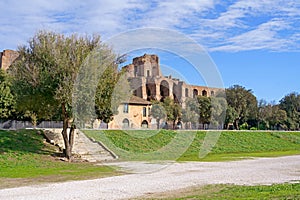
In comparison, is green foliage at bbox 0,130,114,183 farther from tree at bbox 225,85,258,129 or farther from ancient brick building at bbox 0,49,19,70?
tree at bbox 225,85,258,129

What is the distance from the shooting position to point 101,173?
25141 millimetres

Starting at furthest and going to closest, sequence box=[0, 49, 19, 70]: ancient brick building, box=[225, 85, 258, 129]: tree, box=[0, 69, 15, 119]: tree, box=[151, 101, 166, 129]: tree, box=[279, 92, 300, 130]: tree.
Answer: box=[279, 92, 300, 130]: tree, box=[225, 85, 258, 129]: tree, box=[0, 49, 19, 70]: ancient brick building, box=[151, 101, 166, 129]: tree, box=[0, 69, 15, 119]: tree

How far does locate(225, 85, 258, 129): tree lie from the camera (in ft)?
333

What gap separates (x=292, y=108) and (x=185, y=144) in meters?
85.9

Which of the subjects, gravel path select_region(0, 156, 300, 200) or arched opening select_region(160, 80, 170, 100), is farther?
arched opening select_region(160, 80, 170, 100)

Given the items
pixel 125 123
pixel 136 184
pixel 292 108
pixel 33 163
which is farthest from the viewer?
pixel 292 108

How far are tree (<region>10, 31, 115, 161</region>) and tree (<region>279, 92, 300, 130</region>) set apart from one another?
3687 inches

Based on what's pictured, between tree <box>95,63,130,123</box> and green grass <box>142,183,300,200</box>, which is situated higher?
tree <box>95,63,130,123</box>

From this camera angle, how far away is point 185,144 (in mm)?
46531

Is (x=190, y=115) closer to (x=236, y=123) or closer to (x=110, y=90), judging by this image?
(x=110, y=90)

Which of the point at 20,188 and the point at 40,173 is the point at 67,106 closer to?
the point at 40,173

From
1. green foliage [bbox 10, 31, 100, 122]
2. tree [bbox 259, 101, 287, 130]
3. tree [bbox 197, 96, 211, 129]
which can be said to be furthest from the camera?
tree [bbox 259, 101, 287, 130]

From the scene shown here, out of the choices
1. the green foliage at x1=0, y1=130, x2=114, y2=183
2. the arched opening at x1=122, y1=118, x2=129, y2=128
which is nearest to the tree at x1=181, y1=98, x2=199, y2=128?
the arched opening at x1=122, y1=118, x2=129, y2=128

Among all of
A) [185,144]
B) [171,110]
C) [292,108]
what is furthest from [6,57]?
[292,108]
